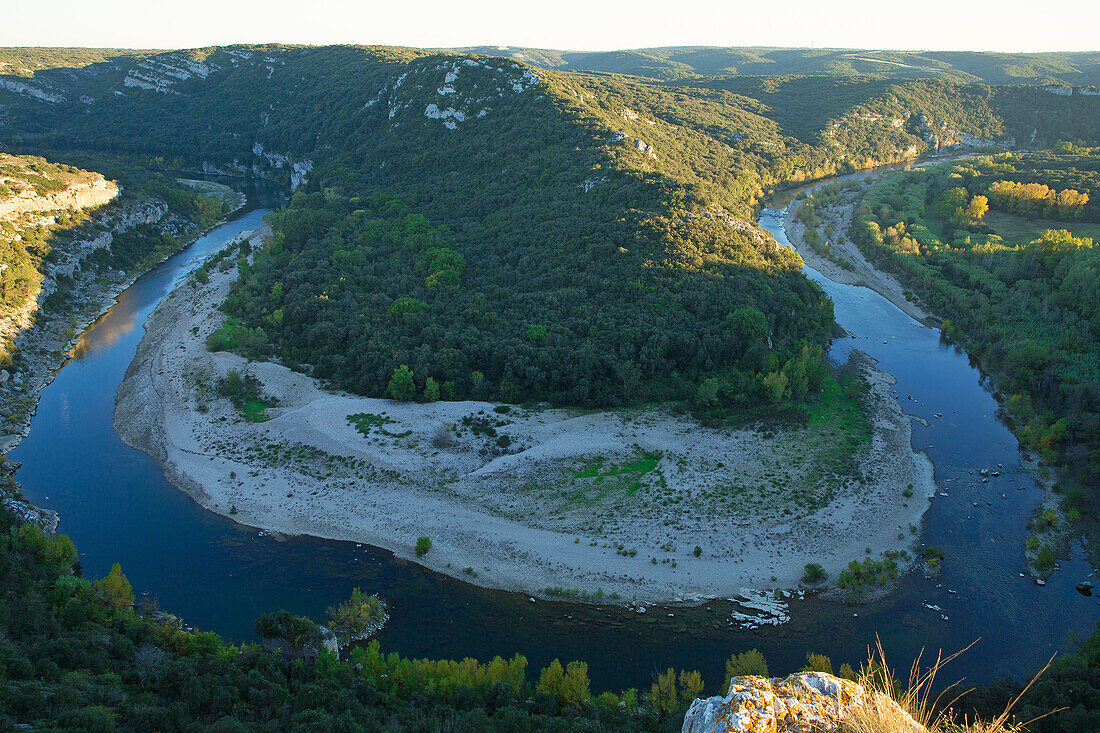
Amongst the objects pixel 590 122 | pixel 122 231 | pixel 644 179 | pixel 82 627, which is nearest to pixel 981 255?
pixel 644 179

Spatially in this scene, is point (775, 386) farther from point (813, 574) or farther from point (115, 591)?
point (115, 591)

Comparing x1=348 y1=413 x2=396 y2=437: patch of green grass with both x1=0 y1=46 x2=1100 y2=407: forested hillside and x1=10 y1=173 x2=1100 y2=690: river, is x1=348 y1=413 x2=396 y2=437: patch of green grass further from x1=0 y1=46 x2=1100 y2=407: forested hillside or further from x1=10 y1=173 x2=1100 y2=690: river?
x1=10 y1=173 x2=1100 y2=690: river

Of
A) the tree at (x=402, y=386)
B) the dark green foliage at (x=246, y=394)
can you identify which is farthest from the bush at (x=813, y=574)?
the dark green foliage at (x=246, y=394)

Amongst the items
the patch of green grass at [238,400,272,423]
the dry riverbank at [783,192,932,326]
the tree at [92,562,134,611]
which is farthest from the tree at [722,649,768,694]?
the dry riverbank at [783,192,932,326]

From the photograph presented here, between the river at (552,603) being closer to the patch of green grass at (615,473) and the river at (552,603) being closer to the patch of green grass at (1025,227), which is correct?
the patch of green grass at (615,473)

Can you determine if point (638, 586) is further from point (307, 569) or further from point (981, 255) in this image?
point (981, 255)
